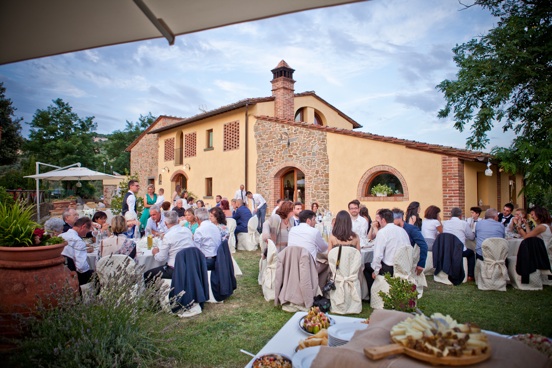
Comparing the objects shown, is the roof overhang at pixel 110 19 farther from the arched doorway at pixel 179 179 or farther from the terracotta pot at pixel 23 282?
the arched doorway at pixel 179 179

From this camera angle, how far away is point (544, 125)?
278 inches

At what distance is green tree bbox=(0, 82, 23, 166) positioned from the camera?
17828 millimetres

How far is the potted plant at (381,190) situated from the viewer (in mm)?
11211

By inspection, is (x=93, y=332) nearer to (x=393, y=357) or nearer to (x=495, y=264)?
(x=393, y=357)

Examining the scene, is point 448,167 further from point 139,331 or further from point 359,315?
point 139,331

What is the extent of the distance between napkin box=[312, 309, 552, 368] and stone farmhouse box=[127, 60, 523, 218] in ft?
31.5

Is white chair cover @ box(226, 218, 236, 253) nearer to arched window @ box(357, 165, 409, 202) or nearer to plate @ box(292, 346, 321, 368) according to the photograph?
arched window @ box(357, 165, 409, 202)

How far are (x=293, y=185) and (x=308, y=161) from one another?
1.50m

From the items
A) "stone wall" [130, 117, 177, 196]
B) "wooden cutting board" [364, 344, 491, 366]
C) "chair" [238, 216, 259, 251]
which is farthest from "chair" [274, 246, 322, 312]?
"stone wall" [130, 117, 177, 196]

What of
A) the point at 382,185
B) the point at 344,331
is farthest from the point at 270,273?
the point at 382,185

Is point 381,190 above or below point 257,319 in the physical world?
above

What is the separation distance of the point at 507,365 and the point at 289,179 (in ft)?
44.1

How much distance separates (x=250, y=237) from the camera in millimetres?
9711

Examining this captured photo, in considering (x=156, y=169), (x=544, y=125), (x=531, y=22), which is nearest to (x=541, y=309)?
(x=544, y=125)
